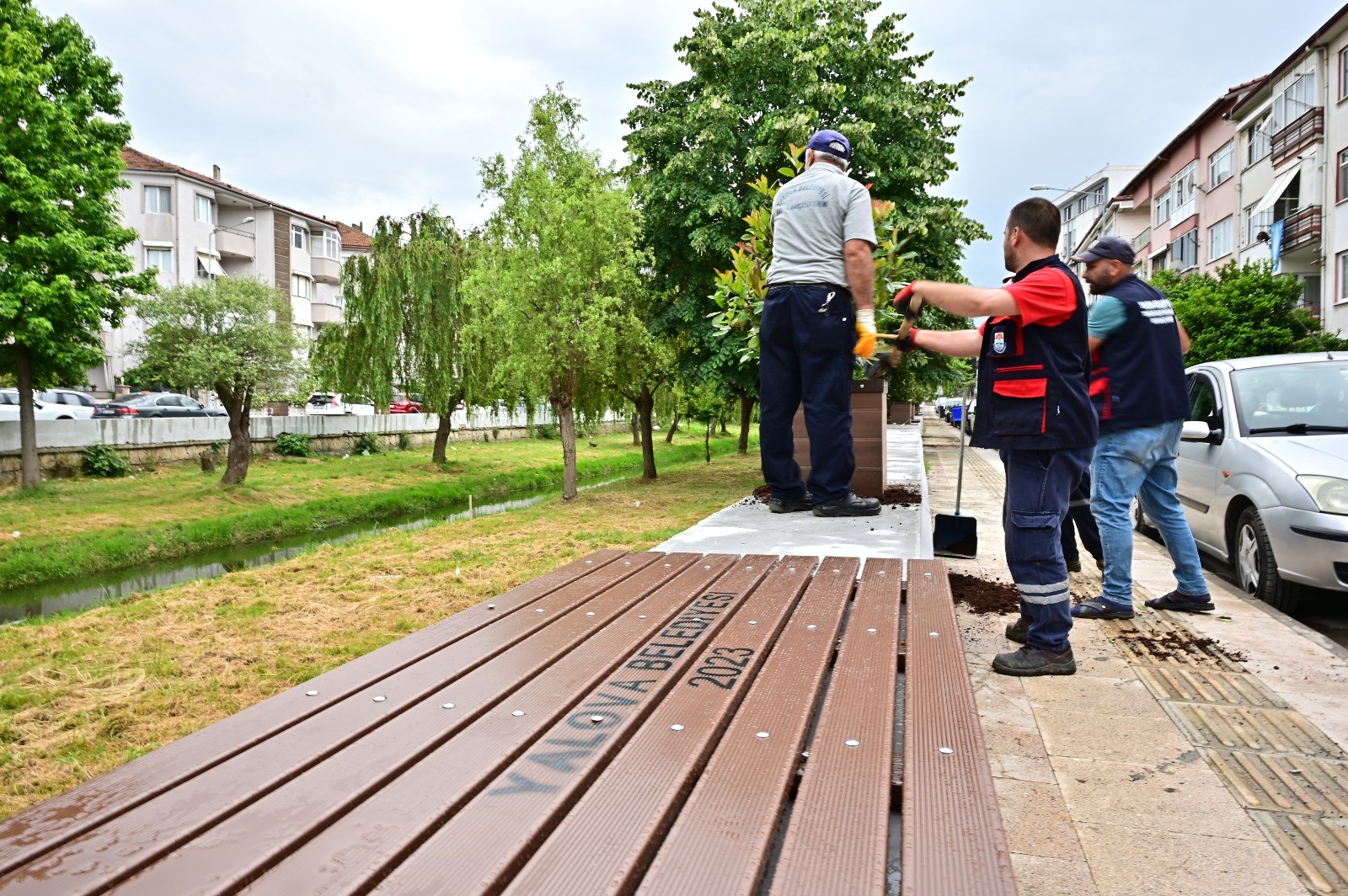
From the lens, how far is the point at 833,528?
5.96m

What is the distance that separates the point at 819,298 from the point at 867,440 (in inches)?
162

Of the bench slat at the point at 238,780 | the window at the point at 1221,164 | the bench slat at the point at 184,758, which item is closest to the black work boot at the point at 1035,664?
the bench slat at the point at 238,780

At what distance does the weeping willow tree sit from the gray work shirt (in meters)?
18.8

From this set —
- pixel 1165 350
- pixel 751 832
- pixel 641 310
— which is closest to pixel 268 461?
pixel 641 310

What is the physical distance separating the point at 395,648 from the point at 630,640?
25.6 inches

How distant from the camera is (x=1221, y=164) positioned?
120 ft

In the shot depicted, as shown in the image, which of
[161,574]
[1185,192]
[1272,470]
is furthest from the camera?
[1185,192]

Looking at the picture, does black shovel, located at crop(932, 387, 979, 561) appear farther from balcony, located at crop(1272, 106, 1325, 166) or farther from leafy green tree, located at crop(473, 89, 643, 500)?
balcony, located at crop(1272, 106, 1325, 166)

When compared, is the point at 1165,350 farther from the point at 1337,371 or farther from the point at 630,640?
the point at 630,640

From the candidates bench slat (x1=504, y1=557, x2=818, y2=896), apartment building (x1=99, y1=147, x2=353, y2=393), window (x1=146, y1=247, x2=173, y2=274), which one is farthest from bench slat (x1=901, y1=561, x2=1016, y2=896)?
window (x1=146, y1=247, x2=173, y2=274)

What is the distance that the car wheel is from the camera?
18.8ft

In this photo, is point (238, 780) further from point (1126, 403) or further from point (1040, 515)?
point (1126, 403)

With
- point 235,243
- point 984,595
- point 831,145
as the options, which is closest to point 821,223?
point 831,145

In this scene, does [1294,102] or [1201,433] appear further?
[1294,102]
